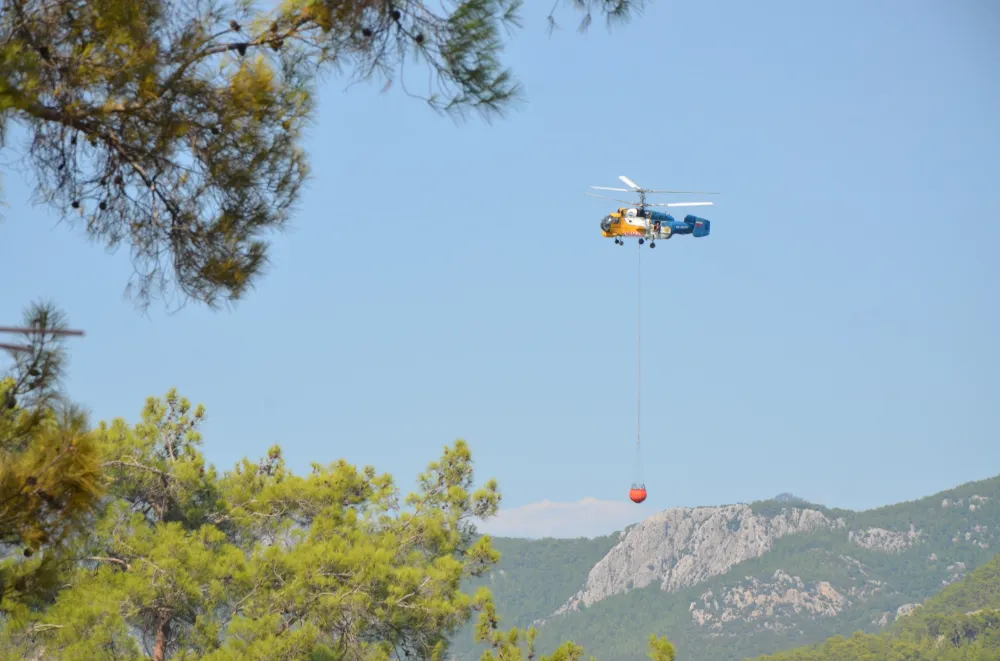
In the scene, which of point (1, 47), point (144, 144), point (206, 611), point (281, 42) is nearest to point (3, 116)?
point (1, 47)

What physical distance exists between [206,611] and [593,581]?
167164 millimetres

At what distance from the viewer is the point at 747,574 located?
165m

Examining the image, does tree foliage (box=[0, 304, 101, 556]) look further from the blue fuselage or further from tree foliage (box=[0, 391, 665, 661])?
the blue fuselage

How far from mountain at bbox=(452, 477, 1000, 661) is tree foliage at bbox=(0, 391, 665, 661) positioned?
132 metres

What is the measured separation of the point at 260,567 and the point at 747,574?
520 ft

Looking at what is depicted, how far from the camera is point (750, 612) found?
6250 inches

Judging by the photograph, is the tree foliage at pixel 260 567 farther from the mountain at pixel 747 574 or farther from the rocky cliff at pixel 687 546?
the rocky cliff at pixel 687 546

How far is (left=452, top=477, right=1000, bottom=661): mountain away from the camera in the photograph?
511 ft

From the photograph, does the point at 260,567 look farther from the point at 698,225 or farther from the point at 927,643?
the point at 927,643

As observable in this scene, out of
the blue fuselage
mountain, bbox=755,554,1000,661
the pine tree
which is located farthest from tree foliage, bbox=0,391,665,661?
mountain, bbox=755,554,1000,661

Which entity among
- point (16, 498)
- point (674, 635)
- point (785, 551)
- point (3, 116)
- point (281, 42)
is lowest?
point (16, 498)

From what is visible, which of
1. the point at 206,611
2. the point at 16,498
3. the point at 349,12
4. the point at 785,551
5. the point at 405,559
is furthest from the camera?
the point at 785,551

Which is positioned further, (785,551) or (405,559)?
(785,551)

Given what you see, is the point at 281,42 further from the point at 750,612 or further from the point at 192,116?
the point at 750,612
